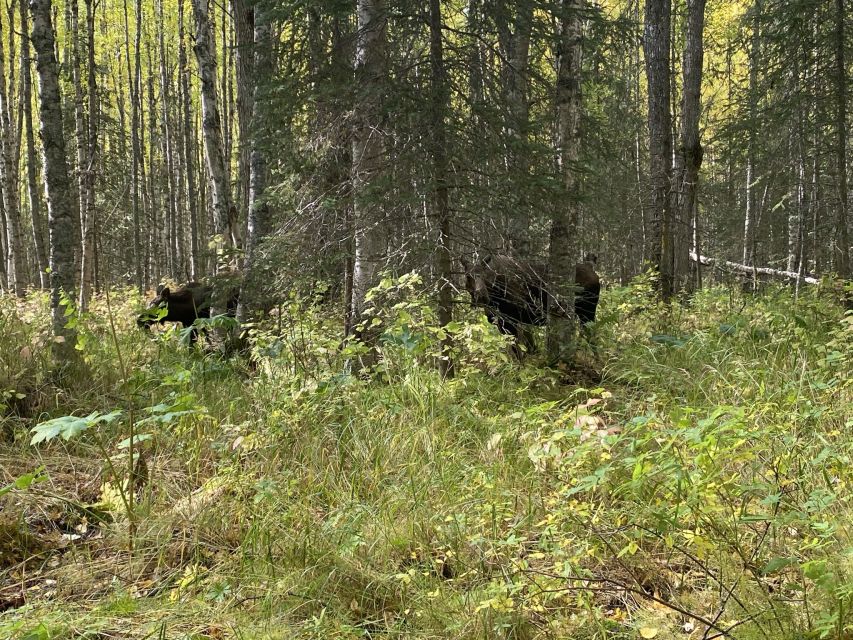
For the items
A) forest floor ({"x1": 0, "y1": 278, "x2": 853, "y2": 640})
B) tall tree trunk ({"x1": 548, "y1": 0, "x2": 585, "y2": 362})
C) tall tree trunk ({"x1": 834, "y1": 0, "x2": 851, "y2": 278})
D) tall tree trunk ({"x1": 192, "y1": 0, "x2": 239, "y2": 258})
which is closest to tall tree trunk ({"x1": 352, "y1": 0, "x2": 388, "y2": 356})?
forest floor ({"x1": 0, "y1": 278, "x2": 853, "y2": 640})

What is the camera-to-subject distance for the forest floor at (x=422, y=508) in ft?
A: 7.24

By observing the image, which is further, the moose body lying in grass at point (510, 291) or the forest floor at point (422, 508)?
the moose body lying in grass at point (510, 291)

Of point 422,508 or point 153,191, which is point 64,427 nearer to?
point 422,508

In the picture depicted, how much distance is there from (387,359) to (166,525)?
2.04 metres

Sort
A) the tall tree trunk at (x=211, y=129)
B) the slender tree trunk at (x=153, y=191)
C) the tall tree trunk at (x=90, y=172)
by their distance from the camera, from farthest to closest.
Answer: the slender tree trunk at (x=153, y=191)
the tall tree trunk at (x=90, y=172)
the tall tree trunk at (x=211, y=129)

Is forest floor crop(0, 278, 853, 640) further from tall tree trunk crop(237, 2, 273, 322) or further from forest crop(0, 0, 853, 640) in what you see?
tall tree trunk crop(237, 2, 273, 322)

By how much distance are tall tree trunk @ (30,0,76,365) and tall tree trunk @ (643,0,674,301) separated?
746 centimetres

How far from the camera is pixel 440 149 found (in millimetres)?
4578

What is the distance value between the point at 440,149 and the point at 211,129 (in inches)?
216

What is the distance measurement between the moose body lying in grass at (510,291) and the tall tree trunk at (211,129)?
471 cm

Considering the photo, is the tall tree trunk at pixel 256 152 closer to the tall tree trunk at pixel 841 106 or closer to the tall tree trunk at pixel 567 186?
the tall tree trunk at pixel 567 186

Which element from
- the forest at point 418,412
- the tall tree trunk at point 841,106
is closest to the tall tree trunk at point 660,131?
the forest at point 418,412

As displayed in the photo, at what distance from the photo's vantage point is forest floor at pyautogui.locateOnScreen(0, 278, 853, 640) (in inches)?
86.9

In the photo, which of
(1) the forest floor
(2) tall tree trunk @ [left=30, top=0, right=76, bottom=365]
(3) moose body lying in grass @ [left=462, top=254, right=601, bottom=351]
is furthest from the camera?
(3) moose body lying in grass @ [left=462, top=254, right=601, bottom=351]
